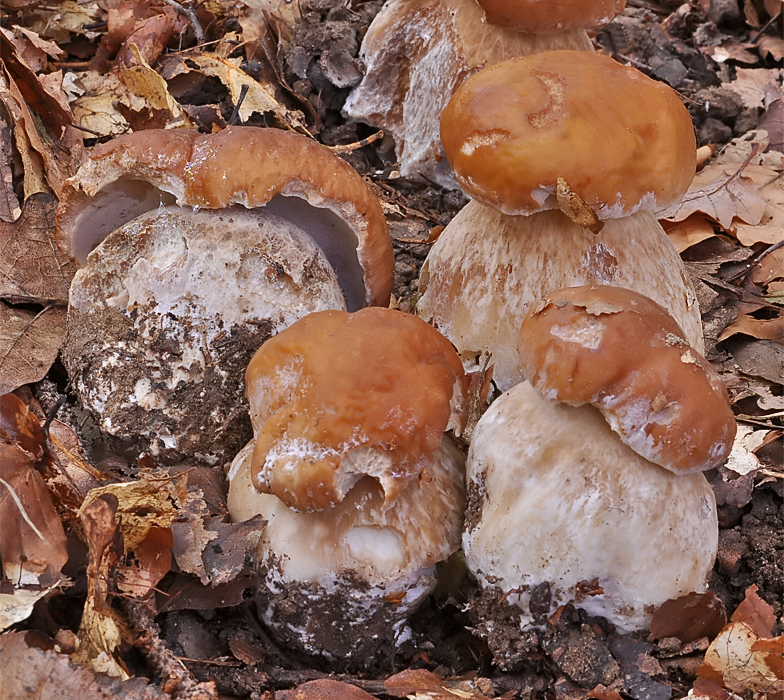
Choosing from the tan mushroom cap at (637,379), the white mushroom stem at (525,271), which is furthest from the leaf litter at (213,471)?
the white mushroom stem at (525,271)

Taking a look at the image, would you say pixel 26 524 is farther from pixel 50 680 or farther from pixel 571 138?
pixel 571 138

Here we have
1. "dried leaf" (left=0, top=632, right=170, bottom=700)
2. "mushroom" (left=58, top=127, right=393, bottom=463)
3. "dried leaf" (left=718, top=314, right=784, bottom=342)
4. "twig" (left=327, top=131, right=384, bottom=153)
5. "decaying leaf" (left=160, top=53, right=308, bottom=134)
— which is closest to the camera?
"dried leaf" (left=0, top=632, right=170, bottom=700)

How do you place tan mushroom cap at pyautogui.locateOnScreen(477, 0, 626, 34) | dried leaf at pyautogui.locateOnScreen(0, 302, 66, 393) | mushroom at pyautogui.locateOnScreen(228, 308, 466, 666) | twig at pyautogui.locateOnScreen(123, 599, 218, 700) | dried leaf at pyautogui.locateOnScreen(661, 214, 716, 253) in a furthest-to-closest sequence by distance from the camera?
dried leaf at pyautogui.locateOnScreen(661, 214, 716, 253)
tan mushroom cap at pyautogui.locateOnScreen(477, 0, 626, 34)
dried leaf at pyautogui.locateOnScreen(0, 302, 66, 393)
mushroom at pyautogui.locateOnScreen(228, 308, 466, 666)
twig at pyautogui.locateOnScreen(123, 599, 218, 700)

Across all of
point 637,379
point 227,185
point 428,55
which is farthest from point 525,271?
point 428,55

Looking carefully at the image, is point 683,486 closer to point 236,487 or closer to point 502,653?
point 502,653

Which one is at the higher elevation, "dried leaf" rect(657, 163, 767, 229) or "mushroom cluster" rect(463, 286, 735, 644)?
"mushroom cluster" rect(463, 286, 735, 644)

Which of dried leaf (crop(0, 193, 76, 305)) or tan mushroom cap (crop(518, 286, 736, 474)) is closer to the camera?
tan mushroom cap (crop(518, 286, 736, 474))

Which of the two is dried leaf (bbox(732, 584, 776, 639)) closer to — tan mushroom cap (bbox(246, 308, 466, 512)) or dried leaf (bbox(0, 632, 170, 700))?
tan mushroom cap (bbox(246, 308, 466, 512))

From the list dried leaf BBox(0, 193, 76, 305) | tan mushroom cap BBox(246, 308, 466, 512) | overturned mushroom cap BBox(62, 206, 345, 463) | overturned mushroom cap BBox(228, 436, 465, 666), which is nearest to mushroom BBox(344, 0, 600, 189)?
overturned mushroom cap BBox(62, 206, 345, 463)
